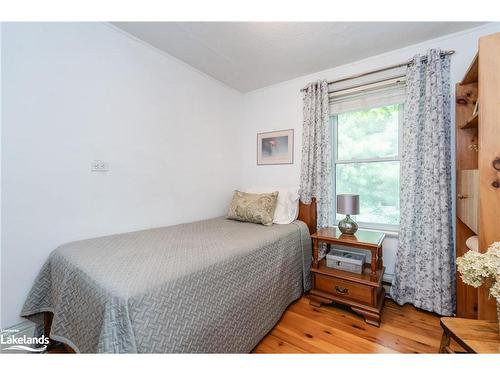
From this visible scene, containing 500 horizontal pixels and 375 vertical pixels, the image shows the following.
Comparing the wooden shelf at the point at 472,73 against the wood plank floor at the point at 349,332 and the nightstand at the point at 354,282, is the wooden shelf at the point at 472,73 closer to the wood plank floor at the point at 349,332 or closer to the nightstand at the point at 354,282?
the nightstand at the point at 354,282

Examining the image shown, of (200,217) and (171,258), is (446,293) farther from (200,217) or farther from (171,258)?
(200,217)

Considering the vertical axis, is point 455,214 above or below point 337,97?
below

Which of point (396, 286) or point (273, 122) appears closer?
point (396, 286)

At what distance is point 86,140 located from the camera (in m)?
1.61

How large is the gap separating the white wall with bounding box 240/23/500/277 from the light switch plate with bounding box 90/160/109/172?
178cm

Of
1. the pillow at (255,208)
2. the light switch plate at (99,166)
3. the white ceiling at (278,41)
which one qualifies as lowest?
the pillow at (255,208)

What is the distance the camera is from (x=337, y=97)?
2373mm

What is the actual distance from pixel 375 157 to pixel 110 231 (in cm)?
262

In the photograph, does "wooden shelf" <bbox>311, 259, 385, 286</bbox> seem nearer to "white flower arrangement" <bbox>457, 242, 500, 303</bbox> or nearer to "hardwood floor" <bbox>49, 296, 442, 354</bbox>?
"hardwood floor" <bbox>49, 296, 442, 354</bbox>

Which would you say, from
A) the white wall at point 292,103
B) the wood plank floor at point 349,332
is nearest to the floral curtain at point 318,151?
the white wall at point 292,103

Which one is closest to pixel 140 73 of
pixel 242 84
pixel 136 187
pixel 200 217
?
pixel 136 187

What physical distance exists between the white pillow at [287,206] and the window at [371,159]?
0.50 metres

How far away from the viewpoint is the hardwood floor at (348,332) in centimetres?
144

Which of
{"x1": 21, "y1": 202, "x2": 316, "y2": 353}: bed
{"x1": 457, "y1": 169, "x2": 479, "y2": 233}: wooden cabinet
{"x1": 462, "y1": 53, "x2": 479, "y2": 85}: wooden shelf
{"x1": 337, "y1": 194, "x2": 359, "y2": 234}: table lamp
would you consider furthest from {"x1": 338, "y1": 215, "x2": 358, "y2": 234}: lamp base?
{"x1": 462, "y1": 53, "x2": 479, "y2": 85}: wooden shelf
